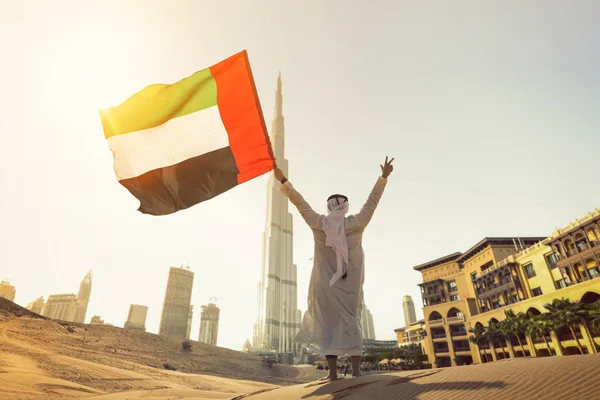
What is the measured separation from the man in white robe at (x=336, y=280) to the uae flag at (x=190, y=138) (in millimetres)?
1631

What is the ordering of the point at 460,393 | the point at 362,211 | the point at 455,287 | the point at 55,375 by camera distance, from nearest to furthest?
the point at 460,393 → the point at 362,211 → the point at 55,375 → the point at 455,287

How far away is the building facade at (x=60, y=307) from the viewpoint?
119 metres

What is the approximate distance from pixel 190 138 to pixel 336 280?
3919 millimetres

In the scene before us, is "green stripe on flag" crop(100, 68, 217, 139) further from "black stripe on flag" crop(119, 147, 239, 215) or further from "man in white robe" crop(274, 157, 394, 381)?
"man in white robe" crop(274, 157, 394, 381)

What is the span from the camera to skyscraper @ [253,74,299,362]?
4700 inches

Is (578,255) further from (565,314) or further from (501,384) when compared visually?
(501,384)

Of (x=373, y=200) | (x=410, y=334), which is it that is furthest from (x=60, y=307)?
(x=373, y=200)

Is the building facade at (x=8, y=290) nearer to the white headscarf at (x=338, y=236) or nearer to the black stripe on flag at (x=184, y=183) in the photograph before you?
the black stripe on flag at (x=184, y=183)

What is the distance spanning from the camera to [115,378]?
1216 centimetres

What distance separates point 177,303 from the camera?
12725 centimetres

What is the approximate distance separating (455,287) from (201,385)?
4959 centimetres

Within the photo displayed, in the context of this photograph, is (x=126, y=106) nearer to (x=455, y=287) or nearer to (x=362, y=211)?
(x=362, y=211)

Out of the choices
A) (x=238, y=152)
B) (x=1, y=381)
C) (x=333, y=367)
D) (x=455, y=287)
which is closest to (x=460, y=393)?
(x=333, y=367)

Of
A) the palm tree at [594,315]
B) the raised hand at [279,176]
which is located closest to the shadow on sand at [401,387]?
the raised hand at [279,176]
